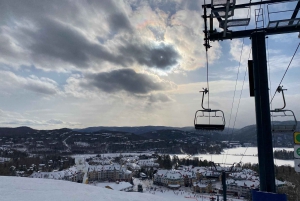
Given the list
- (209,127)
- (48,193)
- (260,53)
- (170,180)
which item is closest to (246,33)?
(260,53)

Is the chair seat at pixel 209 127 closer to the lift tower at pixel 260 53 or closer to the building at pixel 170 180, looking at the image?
the lift tower at pixel 260 53

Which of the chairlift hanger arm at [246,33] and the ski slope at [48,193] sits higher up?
the chairlift hanger arm at [246,33]

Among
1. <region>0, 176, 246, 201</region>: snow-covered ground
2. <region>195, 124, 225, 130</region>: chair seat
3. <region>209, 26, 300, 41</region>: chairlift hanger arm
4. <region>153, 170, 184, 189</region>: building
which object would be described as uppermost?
<region>209, 26, 300, 41</region>: chairlift hanger arm

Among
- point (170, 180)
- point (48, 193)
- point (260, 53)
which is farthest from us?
point (170, 180)

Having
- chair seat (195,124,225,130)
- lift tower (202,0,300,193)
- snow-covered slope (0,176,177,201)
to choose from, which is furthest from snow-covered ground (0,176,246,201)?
lift tower (202,0,300,193)

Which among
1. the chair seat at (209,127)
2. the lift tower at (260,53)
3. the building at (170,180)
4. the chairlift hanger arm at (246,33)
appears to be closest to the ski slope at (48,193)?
the chair seat at (209,127)

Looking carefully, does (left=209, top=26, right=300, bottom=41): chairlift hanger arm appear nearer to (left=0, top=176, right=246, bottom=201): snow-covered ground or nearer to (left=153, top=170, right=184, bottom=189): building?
(left=0, top=176, right=246, bottom=201): snow-covered ground

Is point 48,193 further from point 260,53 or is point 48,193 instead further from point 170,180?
point 170,180

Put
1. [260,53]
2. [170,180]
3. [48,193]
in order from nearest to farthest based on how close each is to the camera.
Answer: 1. [260,53]
2. [48,193]
3. [170,180]
